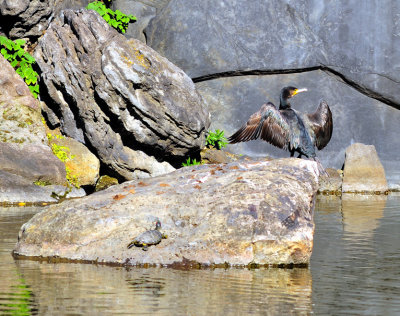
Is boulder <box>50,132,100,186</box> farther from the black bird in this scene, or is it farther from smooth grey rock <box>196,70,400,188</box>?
smooth grey rock <box>196,70,400,188</box>

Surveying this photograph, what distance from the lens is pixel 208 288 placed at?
6.93 meters

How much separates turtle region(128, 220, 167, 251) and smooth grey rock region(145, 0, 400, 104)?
11935 millimetres

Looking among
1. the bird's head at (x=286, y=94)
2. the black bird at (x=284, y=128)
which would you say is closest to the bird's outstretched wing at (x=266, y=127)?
the black bird at (x=284, y=128)

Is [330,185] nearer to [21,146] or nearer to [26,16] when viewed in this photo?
[21,146]

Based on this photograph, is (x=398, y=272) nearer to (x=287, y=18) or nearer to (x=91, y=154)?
(x=91, y=154)

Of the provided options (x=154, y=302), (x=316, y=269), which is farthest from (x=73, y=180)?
(x=154, y=302)

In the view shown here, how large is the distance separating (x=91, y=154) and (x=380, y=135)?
7.83 metres

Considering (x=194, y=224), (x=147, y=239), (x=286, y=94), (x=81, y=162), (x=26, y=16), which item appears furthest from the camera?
(x=26, y=16)

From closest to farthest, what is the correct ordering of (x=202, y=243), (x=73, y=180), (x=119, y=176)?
(x=202, y=243)
(x=73, y=180)
(x=119, y=176)

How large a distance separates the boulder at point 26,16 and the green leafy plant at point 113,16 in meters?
0.93

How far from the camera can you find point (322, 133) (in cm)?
1317

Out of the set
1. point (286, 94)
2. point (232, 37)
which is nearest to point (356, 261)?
point (286, 94)

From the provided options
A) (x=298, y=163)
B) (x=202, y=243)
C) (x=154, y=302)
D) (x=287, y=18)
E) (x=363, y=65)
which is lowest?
(x=154, y=302)

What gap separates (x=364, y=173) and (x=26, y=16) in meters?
8.72
